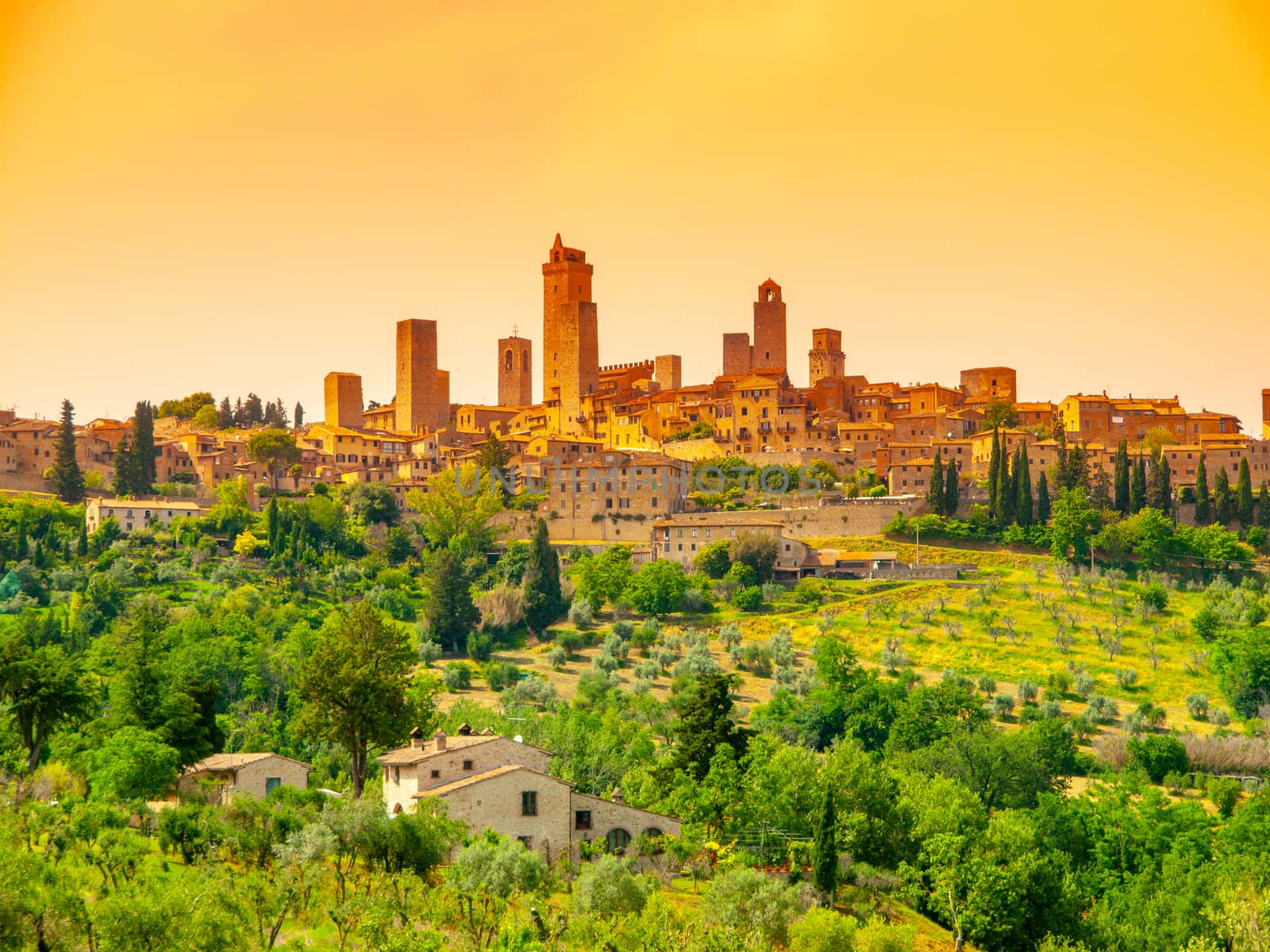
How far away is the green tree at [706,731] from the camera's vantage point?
41.9m

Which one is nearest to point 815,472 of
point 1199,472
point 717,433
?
point 717,433

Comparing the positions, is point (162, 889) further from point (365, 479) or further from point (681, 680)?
point (365, 479)

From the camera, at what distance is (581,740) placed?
46156 mm

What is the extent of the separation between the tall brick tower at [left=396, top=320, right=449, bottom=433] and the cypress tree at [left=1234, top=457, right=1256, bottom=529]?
44.7 meters

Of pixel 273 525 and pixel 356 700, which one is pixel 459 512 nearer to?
pixel 273 525

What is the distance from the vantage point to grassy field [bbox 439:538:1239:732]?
60375mm

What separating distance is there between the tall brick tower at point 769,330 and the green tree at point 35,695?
68114 mm

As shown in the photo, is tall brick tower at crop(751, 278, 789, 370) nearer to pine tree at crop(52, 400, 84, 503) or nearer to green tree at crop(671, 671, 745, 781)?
pine tree at crop(52, 400, 84, 503)

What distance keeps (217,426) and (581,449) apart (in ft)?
77.0

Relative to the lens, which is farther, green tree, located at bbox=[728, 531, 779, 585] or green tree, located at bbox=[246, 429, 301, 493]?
green tree, located at bbox=[246, 429, 301, 493]

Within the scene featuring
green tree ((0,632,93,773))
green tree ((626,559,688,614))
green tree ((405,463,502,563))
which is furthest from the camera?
green tree ((405,463,502,563))

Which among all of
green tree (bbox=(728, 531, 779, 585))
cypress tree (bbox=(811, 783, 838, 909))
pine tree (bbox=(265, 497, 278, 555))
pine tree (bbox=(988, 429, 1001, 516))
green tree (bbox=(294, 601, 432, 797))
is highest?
pine tree (bbox=(988, 429, 1001, 516))

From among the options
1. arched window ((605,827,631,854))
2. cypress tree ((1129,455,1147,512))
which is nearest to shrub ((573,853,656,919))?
arched window ((605,827,631,854))

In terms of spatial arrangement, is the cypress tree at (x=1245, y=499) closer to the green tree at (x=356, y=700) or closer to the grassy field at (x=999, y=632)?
the grassy field at (x=999, y=632)
